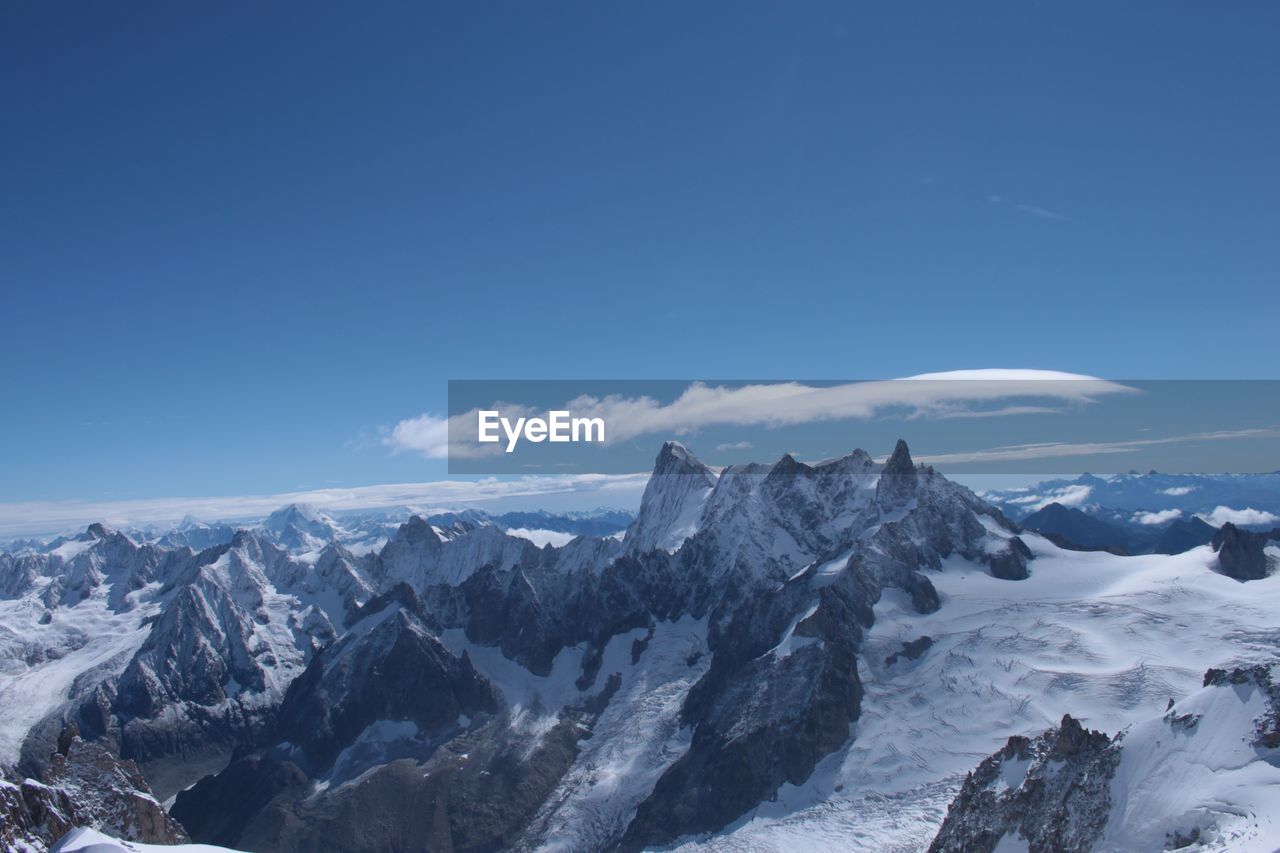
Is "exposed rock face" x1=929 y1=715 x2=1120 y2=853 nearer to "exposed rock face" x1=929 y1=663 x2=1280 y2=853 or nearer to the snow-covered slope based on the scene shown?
"exposed rock face" x1=929 y1=663 x2=1280 y2=853

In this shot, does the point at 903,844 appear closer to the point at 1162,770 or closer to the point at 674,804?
the point at 674,804

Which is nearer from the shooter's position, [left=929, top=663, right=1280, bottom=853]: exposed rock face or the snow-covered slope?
the snow-covered slope

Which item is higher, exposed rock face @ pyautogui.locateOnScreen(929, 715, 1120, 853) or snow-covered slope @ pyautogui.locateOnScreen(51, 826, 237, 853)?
snow-covered slope @ pyautogui.locateOnScreen(51, 826, 237, 853)

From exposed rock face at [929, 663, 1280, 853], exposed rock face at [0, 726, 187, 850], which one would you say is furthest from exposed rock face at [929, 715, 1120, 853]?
exposed rock face at [0, 726, 187, 850]

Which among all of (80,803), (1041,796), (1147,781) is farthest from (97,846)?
(1147,781)

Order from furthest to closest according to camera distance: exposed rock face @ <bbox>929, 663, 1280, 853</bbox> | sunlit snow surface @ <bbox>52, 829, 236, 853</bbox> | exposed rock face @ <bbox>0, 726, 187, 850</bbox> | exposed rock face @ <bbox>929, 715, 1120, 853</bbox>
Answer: exposed rock face @ <bbox>929, 715, 1120, 853</bbox>
exposed rock face @ <bbox>929, 663, 1280, 853</bbox>
exposed rock face @ <bbox>0, 726, 187, 850</bbox>
sunlit snow surface @ <bbox>52, 829, 236, 853</bbox>

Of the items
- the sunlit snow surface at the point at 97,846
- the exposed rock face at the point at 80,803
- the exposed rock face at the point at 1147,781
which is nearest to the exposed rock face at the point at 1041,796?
the exposed rock face at the point at 1147,781
